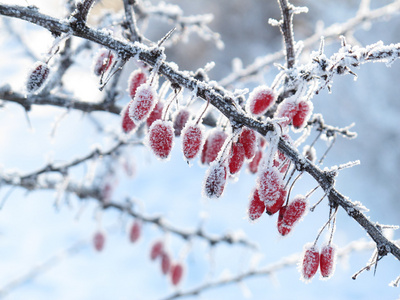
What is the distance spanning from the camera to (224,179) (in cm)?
102

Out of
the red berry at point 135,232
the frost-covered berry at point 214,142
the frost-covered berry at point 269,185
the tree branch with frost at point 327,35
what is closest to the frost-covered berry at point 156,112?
the frost-covered berry at point 214,142

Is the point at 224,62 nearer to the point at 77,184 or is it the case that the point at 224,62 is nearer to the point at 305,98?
the point at 77,184

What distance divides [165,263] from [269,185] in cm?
186

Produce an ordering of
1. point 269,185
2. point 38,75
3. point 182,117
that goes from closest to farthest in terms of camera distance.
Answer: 1. point 269,185
2. point 38,75
3. point 182,117

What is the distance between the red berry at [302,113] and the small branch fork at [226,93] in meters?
0.19

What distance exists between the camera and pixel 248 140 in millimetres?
1053

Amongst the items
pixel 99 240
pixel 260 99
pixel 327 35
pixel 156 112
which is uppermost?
pixel 327 35

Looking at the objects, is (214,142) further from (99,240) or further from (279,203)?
(99,240)

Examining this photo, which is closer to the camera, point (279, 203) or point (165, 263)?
point (279, 203)

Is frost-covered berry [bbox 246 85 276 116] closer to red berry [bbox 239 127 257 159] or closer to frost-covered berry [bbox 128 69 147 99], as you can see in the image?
red berry [bbox 239 127 257 159]

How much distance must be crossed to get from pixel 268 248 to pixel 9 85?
12.5ft

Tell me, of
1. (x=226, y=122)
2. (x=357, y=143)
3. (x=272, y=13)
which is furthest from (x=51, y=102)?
(x=272, y=13)

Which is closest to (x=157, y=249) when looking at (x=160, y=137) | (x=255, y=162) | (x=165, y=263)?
(x=165, y=263)

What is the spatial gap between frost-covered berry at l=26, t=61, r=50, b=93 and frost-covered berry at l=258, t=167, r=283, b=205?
63cm
